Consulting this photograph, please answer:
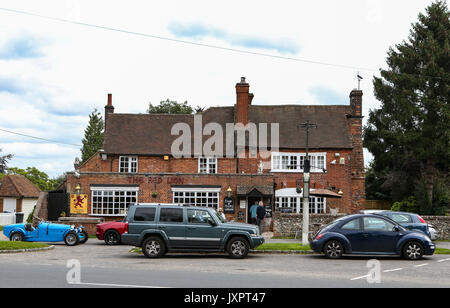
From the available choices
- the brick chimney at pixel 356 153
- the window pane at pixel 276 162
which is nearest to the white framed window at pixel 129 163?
the window pane at pixel 276 162

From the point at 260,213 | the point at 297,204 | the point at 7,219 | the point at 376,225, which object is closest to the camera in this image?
the point at 376,225

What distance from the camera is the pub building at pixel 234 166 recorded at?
101 ft

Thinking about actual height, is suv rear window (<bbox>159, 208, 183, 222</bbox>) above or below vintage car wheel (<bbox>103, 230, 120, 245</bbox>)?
above

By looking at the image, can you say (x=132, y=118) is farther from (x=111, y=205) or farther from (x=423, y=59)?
(x=423, y=59)

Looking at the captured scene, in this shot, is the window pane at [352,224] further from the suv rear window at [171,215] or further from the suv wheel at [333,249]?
the suv rear window at [171,215]

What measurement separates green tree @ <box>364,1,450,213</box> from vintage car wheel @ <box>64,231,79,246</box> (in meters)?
26.1

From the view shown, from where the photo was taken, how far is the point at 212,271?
13.8 m

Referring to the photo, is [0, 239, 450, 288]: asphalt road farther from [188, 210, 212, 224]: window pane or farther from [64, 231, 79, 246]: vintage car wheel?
[64, 231, 79, 246]: vintage car wheel

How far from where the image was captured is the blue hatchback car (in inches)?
659

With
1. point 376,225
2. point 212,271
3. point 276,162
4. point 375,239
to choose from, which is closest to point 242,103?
point 276,162

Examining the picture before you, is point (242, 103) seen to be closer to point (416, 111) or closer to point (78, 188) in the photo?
point (78, 188)

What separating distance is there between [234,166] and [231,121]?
439 cm

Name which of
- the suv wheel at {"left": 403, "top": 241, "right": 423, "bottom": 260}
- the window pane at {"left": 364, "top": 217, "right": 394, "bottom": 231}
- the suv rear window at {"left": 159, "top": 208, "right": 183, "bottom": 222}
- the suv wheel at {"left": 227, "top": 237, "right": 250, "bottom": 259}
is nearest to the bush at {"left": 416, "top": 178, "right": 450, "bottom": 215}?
the suv wheel at {"left": 403, "top": 241, "right": 423, "bottom": 260}

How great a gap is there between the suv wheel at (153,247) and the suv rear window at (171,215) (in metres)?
0.71
